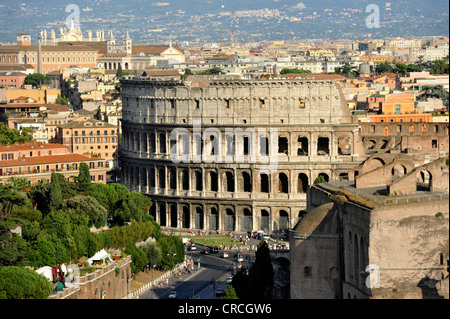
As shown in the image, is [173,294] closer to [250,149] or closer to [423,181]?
[423,181]

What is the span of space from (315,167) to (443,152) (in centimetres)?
1678

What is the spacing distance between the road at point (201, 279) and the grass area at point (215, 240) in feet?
16.2

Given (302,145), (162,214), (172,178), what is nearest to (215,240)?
(162,214)

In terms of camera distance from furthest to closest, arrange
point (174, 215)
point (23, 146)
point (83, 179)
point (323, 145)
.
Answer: point (23, 146) < point (174, 215) < point (323, 145) < point (83, 179)

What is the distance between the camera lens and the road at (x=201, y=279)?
287 feet

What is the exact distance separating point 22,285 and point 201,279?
2357 cm

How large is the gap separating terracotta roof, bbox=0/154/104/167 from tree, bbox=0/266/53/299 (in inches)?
2065

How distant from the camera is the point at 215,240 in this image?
372 feet

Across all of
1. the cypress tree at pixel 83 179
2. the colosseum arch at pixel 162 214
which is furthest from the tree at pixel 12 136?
the cypress tree at pixel 83 179

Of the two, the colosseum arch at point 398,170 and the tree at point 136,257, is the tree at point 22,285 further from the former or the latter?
the colosseum arch at point 398,170

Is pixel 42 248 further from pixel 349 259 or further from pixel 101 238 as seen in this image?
pixel 349 259

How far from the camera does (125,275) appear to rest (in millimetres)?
87438

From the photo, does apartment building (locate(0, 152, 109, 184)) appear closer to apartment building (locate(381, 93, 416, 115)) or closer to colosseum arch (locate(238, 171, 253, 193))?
colosseum arch (locate(238, 171, 253, 193))
